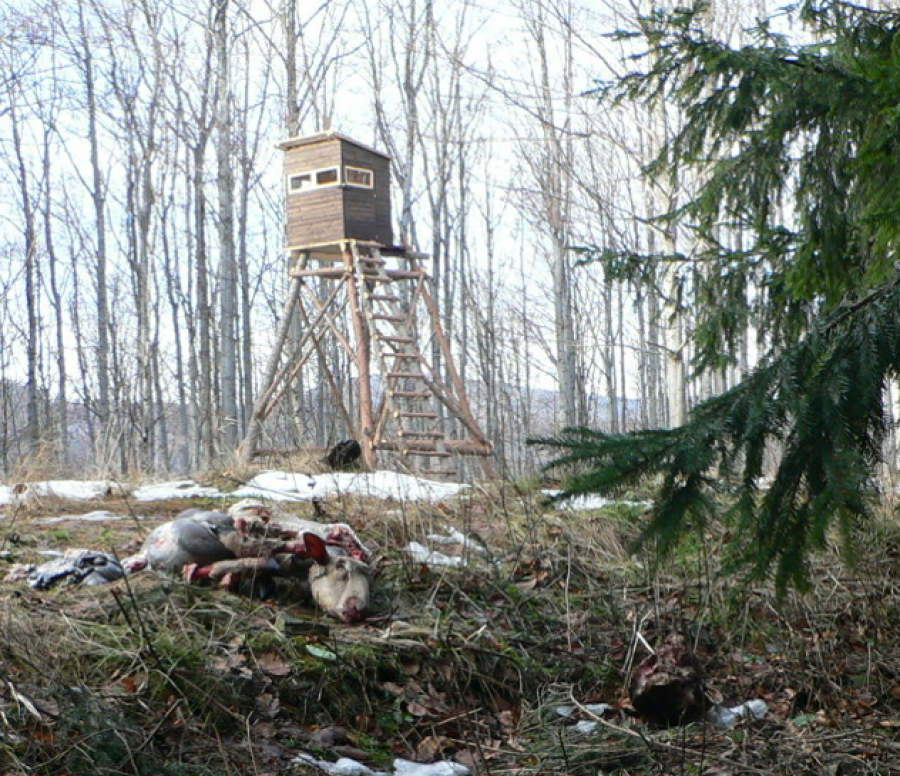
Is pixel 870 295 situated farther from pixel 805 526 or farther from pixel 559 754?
pixel 559 754

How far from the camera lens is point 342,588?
12.9 feet

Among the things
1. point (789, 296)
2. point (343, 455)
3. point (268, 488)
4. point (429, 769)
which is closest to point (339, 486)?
point (268, 488)

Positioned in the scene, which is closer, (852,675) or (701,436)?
(701,436)

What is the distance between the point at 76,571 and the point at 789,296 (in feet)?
12.4

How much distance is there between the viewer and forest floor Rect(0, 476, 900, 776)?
2758 millimetres

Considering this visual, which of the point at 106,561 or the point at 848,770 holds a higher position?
the point at 106,561

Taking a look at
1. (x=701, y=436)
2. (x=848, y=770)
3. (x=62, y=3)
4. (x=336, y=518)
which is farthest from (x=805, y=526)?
(x=62, y=3)

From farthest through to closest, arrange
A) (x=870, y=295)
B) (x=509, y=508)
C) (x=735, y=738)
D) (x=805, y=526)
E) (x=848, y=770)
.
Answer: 1. (x=509, y=508)
2. (x=735, y=738)
3. (x=848, y=770)
4. (x=870, y=295)
5. (x=805, y=526)

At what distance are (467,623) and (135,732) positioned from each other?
1768 millimetres

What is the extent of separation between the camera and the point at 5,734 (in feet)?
8.03

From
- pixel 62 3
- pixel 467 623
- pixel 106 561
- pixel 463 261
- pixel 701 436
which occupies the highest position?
pixel 62 3

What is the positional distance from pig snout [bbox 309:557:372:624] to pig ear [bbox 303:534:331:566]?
2 centimetres

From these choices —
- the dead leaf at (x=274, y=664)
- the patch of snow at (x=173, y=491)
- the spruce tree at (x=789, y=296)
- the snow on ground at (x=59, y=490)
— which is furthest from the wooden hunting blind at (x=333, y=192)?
the dead leaf at (x=274, y=664)

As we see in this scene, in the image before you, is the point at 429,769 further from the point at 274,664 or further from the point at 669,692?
the point at 669,692
